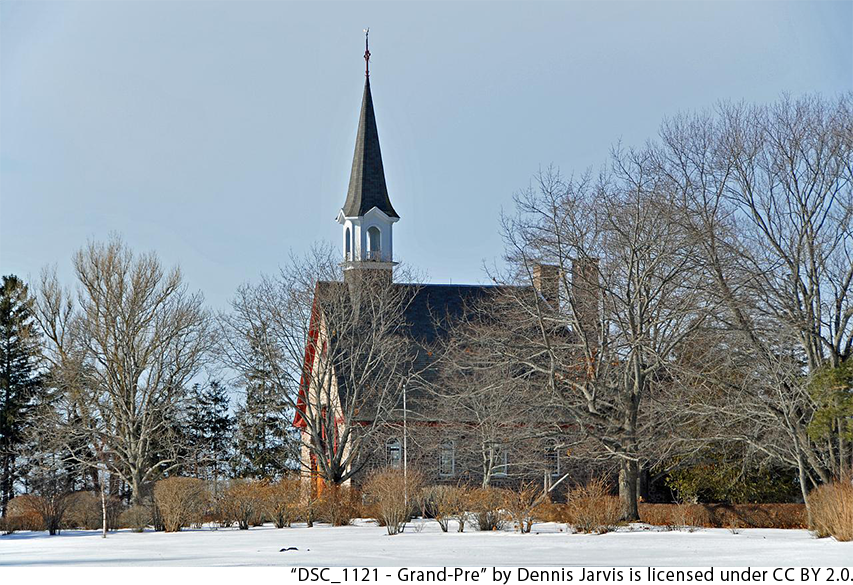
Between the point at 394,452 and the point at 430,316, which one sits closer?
the point at 394,452

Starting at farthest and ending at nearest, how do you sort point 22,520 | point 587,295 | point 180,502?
point 22,520 → point 587,295 → point 180,502

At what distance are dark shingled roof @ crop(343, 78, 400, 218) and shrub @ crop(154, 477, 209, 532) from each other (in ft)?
76.2

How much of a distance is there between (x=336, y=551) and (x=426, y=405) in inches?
887

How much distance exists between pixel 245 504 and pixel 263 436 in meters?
18.3

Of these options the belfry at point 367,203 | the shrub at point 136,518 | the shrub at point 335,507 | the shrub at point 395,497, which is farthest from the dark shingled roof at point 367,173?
the shrub at point 395,497

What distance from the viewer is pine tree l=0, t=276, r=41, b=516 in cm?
4387

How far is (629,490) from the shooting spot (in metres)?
27.1

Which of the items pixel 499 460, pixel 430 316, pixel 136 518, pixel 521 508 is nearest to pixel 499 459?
pixel 499 460

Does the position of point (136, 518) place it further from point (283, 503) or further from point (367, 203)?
point (367, 203)

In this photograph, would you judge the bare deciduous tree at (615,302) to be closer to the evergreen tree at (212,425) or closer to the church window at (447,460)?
the church window at (447,460)

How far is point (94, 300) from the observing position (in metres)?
40.5

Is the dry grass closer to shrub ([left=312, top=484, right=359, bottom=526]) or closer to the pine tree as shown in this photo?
shrub ([left=312, top=484, right=359, bottom=526])

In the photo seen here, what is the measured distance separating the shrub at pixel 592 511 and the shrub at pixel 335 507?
7091 millimetres

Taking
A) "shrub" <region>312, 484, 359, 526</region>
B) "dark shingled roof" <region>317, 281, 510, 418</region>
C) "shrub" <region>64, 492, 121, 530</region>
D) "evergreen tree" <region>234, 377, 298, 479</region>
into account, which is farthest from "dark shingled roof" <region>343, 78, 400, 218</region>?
"shrub" <region>312, 484, 359, 526</region>
